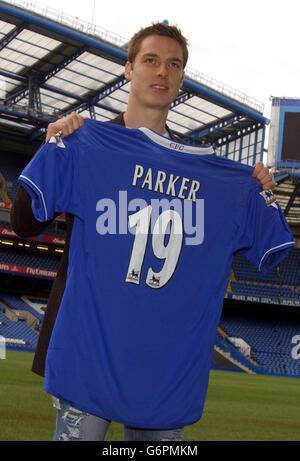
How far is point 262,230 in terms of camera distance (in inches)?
119

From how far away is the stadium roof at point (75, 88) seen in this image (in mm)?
26812

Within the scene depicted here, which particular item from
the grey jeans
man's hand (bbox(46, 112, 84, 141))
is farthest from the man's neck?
the grey jeans

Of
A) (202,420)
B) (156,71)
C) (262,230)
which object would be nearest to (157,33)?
(156,71)

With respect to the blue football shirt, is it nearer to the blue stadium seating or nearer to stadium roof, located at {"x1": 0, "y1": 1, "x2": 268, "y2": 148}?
stadium roof, located at {"x1": 0, "y1": 1, "x2": 268, "y2": 148}

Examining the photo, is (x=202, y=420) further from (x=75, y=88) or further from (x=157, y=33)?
(x=75, y=88)

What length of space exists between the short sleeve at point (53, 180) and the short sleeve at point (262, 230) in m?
0.91

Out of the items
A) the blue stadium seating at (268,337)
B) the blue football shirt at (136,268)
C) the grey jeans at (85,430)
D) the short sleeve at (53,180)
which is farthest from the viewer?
the blue stadium seating at (268,337)

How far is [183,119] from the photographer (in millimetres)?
33469

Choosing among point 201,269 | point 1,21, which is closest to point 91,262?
point 201,269

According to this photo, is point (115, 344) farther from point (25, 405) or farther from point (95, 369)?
point (25, 405)

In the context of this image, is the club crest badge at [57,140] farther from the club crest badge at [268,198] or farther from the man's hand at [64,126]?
the club crest badge at [268,198]

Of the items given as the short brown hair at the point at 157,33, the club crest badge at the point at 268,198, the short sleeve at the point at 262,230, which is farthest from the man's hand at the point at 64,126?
the club crest badge at the point at 268,198

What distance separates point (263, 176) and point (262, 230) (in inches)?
11.6

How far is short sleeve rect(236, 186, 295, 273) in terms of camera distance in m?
2.99
